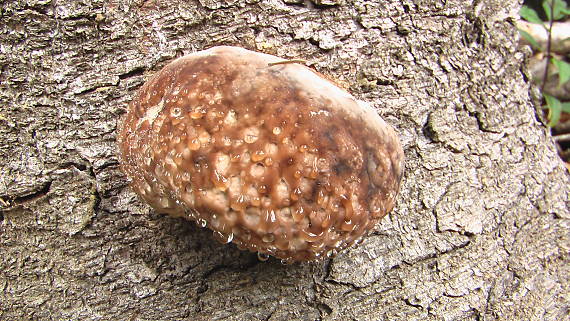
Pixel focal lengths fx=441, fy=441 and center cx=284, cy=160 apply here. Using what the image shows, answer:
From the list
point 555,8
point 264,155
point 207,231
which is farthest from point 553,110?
point 264,155

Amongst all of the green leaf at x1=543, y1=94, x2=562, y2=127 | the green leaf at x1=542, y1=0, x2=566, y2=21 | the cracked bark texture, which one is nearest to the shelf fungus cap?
the cracked bark texture

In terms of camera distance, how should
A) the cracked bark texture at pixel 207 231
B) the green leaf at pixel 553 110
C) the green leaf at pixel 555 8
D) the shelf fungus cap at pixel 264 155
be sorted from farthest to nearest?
the green leaf at pixel 553 110, the green leaf at pixel 555 8, the cracked bark texture at pixel 207 231, the shelf fungus cap at pixel 264 155

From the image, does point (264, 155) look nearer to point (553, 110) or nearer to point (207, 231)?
point (207, 231)

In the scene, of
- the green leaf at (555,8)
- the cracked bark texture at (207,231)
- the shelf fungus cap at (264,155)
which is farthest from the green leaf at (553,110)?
the shelf fungus cap at (264,155)

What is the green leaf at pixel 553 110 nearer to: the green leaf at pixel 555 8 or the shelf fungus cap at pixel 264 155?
the green leaf at pixel 555 8

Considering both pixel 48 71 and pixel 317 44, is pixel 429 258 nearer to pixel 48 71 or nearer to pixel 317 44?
pixel 317 44

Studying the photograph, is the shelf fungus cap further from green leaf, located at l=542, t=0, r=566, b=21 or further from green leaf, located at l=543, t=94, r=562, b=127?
green leaf, located at l=542, t=0, r=566, b=21

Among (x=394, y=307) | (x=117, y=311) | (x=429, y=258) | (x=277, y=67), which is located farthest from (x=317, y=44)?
(x=117, y=311)
